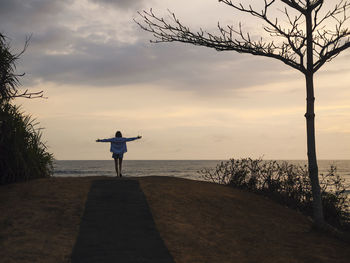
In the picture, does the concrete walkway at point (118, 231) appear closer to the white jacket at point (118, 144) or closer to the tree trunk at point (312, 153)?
the white jacket at point (118, 144)

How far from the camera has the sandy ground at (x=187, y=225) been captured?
820 centimetres

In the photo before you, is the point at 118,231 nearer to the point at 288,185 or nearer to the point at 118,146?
the point at 118,146

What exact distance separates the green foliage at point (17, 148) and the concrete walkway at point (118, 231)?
2918 millimetres

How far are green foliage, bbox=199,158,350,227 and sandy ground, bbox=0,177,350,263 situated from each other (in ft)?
5.37

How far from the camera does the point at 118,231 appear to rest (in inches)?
352

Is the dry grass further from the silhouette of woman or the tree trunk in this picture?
the tree trunk

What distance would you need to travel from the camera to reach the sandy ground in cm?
820

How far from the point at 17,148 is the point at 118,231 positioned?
5.87 meters

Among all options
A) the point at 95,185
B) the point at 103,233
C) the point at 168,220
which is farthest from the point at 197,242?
the point at 95,185

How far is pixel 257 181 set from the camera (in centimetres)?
1524

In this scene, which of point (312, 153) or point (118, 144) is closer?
point (312, 153)

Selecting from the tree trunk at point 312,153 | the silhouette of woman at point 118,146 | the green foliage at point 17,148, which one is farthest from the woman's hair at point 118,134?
the tree trunk at point 312,153

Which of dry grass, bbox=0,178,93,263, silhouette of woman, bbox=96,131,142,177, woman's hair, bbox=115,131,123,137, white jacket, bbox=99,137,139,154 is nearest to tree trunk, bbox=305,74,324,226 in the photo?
dry grass, bbox=0,178,93,263

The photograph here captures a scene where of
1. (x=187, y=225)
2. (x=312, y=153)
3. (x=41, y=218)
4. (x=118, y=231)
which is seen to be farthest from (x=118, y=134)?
(x=312, y=153)
